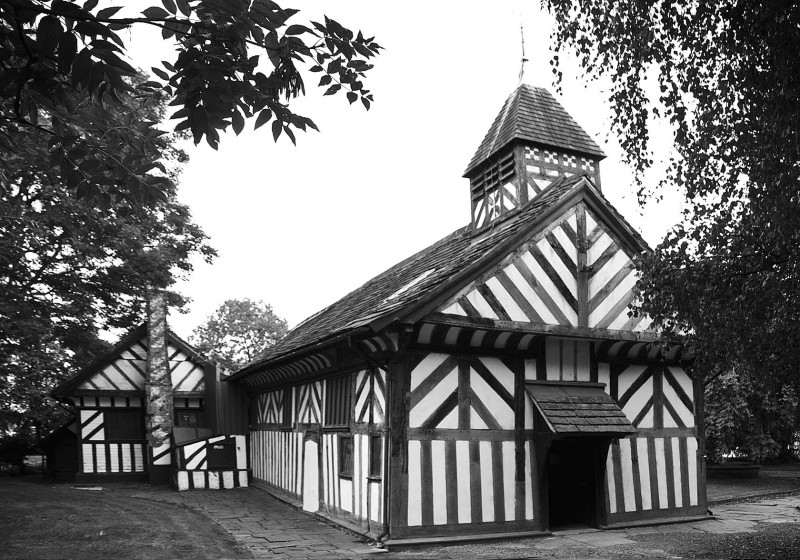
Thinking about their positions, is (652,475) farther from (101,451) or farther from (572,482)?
(101,451)

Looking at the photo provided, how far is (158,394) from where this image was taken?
60.5 ft

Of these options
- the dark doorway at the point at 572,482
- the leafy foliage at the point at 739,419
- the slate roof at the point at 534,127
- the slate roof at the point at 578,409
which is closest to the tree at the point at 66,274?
the slate roof at the point at 534,127

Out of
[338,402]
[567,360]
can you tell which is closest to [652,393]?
[567,360]

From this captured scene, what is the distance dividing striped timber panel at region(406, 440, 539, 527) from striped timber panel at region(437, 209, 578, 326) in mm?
1833

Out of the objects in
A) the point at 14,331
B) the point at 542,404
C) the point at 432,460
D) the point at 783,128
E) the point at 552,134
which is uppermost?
the point at 552,134

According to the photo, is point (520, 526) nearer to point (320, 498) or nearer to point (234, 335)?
point (320, 498)

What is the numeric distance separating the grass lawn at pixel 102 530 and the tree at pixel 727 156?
6224mm

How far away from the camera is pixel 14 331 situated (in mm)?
13945

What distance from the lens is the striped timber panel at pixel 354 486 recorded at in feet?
30.2

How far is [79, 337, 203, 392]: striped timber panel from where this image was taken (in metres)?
19.0

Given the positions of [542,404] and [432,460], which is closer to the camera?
[432,460]

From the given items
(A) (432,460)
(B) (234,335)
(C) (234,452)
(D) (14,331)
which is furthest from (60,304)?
(B) (234,335)

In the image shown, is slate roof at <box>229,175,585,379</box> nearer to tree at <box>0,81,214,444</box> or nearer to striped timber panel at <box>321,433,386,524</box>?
striped timber panel at <box>321,433,386,524</box>

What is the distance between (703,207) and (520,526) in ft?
16.7
